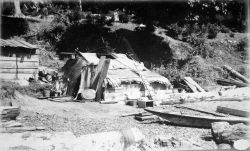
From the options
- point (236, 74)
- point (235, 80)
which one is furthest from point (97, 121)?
point (236, 74)

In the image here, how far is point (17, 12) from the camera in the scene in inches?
769

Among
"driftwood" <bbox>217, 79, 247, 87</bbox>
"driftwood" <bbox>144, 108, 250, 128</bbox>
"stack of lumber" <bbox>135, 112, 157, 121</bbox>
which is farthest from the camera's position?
"driftwood" <bbox>217, 79, 247, 87</bbox>

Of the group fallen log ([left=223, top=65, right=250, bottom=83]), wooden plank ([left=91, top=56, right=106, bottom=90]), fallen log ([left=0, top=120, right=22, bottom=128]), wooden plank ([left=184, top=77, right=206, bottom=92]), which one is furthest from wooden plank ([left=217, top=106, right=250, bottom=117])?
fallen log ([left=0, top=120, right=22, bottom=128])

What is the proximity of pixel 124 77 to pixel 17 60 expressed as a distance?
4932mm

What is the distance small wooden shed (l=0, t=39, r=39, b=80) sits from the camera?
42.4ft

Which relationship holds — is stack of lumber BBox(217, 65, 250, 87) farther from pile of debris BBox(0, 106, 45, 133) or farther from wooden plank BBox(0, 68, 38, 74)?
pile of debris BBox(0, 106, 45, 133)

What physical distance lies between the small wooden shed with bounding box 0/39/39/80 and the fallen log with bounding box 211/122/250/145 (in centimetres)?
901

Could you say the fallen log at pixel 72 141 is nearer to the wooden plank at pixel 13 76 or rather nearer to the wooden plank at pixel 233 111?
the wooden plank at pixel 233 111

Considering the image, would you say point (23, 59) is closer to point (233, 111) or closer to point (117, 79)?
point (117, 79)

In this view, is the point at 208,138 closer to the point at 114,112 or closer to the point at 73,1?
the point at 114,112

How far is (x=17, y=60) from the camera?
13.4m

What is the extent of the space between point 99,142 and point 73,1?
57.9ft

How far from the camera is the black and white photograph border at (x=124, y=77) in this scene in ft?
22.9

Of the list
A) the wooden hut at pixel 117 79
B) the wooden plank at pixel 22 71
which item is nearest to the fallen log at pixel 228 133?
the wooden hut at pixel 117 79
